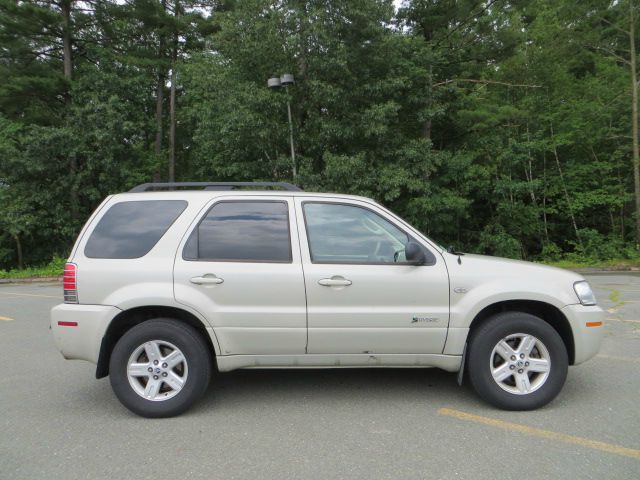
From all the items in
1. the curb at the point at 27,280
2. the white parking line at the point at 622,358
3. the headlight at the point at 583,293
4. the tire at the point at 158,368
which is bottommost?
the curb at the point at 27,280

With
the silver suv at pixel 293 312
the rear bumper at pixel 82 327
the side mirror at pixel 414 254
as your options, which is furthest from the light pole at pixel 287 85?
the rear bumper at pixel 82 327

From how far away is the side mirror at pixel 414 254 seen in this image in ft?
12.3

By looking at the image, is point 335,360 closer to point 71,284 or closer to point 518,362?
point 518,362

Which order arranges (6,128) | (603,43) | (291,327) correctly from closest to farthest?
(291,327) → (603,43) → (6,128)

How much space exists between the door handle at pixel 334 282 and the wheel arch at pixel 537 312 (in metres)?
1.11

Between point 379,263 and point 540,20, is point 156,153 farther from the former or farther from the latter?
Answer: point 379,263

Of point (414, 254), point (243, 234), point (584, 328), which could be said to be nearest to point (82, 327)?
point (243, 234)

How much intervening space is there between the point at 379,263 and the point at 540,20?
66.1 ft

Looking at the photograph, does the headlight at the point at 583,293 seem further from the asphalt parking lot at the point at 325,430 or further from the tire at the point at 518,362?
the asphalt parking lot at the point at 325,430

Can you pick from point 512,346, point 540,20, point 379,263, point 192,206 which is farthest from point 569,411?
point 540,20

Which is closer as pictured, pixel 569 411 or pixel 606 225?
pixel 569 411

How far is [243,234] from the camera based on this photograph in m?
4.04

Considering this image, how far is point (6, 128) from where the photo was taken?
20.5 m

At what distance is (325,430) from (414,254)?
1.50 metres
